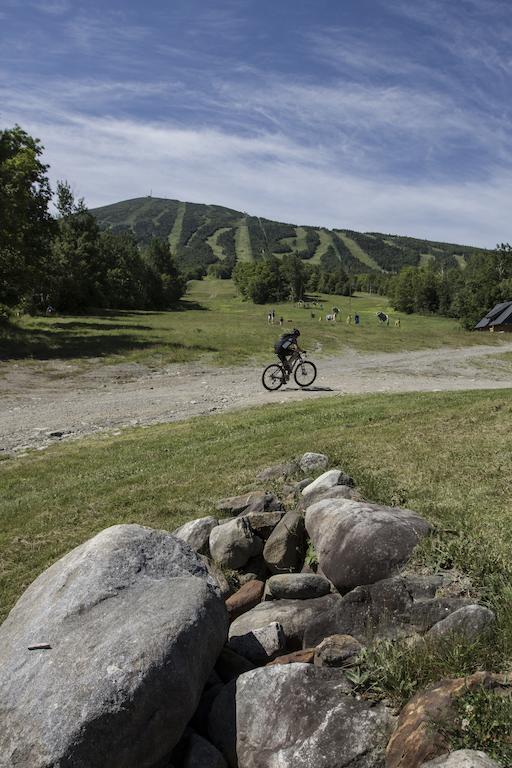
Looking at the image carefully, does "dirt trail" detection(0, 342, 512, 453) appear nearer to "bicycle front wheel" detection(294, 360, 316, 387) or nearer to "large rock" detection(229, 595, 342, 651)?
"bicycle front wheel" detection(294, 360, 316, 387)

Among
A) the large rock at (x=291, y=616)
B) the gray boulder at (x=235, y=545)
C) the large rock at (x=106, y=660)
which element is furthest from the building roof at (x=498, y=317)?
the large rock at (x=106, y=660)

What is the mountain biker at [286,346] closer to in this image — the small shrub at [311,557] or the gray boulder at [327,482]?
the gray boulder at [327,482]

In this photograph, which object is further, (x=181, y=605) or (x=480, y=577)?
(x=480, y=577)

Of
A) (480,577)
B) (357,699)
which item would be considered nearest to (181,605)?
(357,699)

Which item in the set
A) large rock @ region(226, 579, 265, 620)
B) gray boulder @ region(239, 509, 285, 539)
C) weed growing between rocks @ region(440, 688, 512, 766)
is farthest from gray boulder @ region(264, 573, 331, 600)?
weed growing between rocks @ region(440, 688, 512, 766)

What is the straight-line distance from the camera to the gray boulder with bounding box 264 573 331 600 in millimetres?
5918

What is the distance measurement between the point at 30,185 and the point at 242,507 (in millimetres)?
40094

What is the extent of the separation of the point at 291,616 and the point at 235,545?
5.29 ft

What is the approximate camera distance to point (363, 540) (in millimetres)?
5777

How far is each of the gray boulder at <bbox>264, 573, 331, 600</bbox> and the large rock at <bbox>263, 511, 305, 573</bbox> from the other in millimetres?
690

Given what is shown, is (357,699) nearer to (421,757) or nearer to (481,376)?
(421,757)

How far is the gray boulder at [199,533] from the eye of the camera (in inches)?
289

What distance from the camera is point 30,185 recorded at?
40781mm

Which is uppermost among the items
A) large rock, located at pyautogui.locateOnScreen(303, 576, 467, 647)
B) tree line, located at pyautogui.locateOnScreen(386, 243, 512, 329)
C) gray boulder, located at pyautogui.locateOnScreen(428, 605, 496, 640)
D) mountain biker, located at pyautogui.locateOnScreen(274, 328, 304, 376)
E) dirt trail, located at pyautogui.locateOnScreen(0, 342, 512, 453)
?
tree line, located at pyautogui.locateOnScreen(386, 243, 512, 329)
